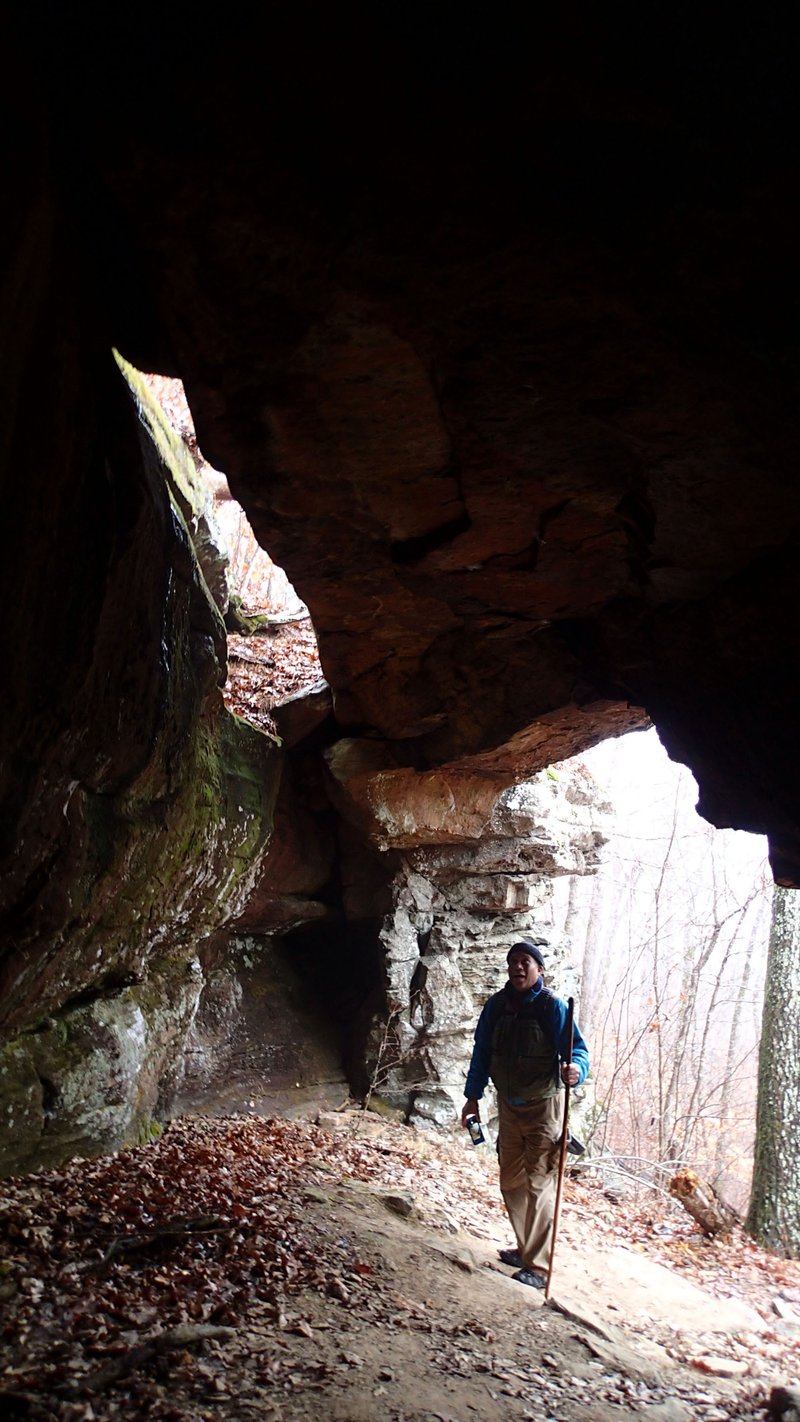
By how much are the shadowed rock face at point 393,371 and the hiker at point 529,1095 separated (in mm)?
2016

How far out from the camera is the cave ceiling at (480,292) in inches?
109

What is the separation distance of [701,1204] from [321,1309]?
22.6ft

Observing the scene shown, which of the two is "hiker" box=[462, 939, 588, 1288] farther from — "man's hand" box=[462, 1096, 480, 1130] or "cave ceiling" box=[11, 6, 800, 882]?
"cave ceiling" box=[11, 6, 800, 882]

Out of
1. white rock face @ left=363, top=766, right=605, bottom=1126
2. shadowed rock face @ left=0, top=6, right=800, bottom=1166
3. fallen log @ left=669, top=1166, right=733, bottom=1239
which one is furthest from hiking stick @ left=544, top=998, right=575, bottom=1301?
fallen log @ left=669, top=1166, right=733, bottom=1239

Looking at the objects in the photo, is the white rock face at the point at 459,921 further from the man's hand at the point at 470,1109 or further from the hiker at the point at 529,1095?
the man's hand at the point at 470,1109

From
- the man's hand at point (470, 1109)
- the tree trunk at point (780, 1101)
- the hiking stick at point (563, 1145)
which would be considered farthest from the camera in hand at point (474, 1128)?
the tree trunk at point (780, 1101)

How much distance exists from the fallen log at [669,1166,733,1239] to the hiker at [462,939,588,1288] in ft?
13.3

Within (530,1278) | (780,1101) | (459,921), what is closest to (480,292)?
(530,1278)

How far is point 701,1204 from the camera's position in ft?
31.3

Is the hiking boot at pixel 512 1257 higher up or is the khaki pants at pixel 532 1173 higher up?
the khaki pants at pixel 532 1173

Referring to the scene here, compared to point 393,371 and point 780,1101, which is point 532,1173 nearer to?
point 780,1101

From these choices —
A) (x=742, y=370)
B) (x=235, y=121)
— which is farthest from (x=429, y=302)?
(x=742, y=370)

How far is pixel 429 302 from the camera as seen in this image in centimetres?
359

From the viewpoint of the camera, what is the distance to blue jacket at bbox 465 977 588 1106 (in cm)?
635
